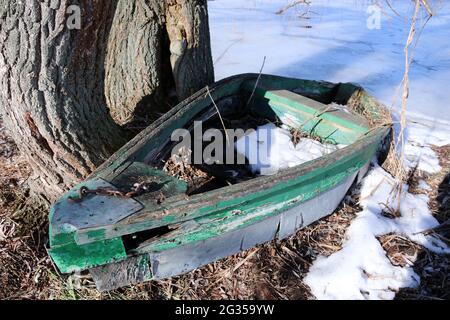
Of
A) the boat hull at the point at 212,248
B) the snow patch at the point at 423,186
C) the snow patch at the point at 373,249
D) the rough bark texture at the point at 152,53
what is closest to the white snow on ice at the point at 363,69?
the snow patch at the point at 373,249

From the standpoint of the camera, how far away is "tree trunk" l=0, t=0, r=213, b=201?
6.09 ft

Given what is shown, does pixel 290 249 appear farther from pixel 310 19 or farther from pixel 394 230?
pixel 310 19

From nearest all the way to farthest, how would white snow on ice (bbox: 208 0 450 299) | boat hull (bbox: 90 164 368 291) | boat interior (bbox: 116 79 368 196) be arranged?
boat hull (bbox: 90 164 368 291)
white snow on ice (bbox: 208 0 450 299)
boat interior (bbox: 116 79 368 196)

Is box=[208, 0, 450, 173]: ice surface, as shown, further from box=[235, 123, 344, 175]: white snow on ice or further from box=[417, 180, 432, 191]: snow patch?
box=[235, 123, 344, 175]: white snow on ice

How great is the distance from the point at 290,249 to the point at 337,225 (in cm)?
40

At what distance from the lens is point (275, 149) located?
2893 mm

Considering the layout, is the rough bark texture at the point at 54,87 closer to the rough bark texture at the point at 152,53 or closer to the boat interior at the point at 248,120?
the boat interior at the point at 248,120

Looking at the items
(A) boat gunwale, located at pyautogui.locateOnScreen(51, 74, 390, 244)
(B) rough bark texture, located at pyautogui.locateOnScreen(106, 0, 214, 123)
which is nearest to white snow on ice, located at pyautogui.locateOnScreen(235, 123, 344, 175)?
(A) boat gunwale, located at pyautogui.locateOnScreen(51, 74, 390, 244)

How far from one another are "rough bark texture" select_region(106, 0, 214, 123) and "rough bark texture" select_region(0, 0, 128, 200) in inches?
29.1

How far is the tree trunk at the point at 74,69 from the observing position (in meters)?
1.86

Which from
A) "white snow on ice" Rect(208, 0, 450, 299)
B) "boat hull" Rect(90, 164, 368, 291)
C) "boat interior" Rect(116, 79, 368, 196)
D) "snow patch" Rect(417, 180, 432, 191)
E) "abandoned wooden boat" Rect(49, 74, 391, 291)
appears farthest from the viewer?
"snow patch" Rect(417, 180, 432, 191)

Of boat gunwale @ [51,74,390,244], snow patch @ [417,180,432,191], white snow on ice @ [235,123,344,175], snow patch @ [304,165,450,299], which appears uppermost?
boat gunwale @ [51,74,390,244]

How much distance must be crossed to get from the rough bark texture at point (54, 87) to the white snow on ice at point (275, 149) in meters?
0.99

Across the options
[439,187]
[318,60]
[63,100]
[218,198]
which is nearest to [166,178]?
[218,198]
